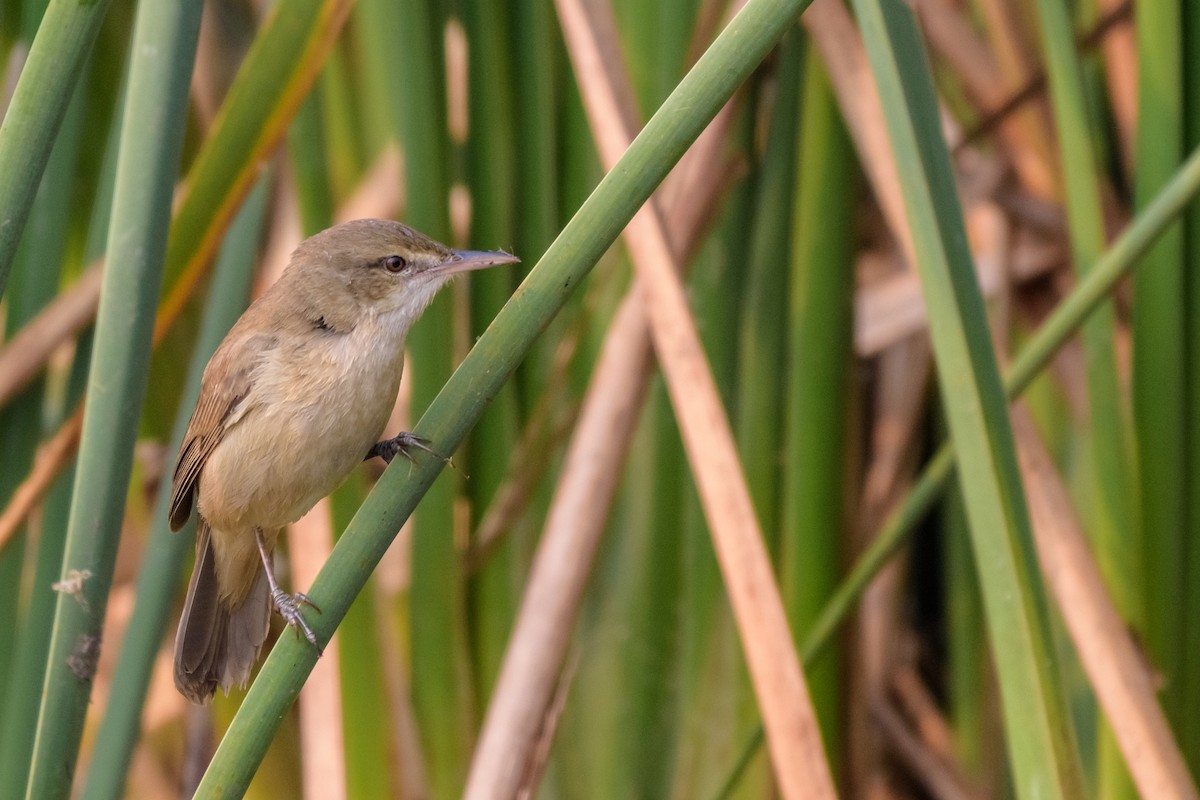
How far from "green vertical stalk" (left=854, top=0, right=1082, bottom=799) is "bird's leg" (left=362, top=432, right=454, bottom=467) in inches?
22.5

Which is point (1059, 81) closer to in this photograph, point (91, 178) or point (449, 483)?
point (449, 483)

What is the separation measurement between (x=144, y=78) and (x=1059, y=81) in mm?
1308

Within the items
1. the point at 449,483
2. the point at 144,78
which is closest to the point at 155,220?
the point at 144,78

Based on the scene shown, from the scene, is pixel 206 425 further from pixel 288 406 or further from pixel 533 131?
pixel 533 131

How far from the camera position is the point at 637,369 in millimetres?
1948

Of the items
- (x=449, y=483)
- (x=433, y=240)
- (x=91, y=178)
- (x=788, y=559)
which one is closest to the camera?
(x=433, y=240)

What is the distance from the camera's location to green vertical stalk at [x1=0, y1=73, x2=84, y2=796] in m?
1.71

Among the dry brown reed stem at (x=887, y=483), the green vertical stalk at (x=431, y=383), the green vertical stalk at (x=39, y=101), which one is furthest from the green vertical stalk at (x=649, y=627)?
the green vertical stalk at (x=39, y=101)

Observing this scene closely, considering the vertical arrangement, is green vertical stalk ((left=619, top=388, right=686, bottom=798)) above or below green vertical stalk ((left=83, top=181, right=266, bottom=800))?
below

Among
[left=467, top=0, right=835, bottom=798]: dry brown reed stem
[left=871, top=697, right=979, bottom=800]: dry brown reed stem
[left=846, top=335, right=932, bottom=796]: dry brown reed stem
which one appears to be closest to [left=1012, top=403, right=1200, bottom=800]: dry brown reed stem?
[left=467, top=0, right=835, bottom=798]: dry brown reed stem

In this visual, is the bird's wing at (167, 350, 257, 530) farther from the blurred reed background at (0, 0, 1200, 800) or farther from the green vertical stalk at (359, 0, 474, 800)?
the green vertical stalk at (359, 0, 474, 800)

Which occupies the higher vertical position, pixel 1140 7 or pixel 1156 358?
pixel 1140 7

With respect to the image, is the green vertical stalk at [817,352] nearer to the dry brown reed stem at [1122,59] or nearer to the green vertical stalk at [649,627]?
the green vertical stalk at [649,627]

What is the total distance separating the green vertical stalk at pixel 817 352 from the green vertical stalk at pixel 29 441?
1.19 meters
